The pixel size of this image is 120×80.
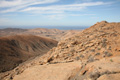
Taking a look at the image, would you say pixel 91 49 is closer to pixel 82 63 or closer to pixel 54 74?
pixel 82 63

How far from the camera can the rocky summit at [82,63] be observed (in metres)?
5.54

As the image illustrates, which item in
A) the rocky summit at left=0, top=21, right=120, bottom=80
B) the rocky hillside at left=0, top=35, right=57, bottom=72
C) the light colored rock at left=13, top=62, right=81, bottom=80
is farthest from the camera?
the rocky hillside at left=0, top=35, right=57, bottom=72

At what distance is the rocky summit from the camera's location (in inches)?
218

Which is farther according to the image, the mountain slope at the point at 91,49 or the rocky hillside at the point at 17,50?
the rocky hillside at the point at 17,50

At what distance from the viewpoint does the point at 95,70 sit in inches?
214

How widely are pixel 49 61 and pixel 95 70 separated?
16.0 feet

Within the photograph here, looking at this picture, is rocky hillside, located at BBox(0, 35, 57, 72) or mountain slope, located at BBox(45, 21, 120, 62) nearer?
mountain slope, located at BBox(45, 21, 120, 62)

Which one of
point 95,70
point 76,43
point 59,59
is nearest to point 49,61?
point 59,59

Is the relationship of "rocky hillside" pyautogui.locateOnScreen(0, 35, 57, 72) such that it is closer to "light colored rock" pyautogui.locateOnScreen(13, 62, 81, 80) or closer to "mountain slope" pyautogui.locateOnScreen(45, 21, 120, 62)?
"mountain slope" pyautogui.locateOnScreen(45, 21, 120, 62)

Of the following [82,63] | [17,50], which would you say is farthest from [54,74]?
[17,50]

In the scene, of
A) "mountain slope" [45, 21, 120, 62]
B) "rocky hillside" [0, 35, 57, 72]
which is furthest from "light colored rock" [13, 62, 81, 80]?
"rocky hillside" [0, 35, 57, 72]

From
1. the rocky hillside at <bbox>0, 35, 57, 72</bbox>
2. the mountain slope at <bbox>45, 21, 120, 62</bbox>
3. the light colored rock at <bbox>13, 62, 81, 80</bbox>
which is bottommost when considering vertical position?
the rocky hillside at <bbox>0, 35, 57, 72</bbox>

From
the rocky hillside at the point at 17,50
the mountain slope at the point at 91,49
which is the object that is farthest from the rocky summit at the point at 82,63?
the rocky hillside at the point at 17,50

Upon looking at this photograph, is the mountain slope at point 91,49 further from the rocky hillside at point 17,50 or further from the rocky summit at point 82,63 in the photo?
the rocky hillside at point 17,50
